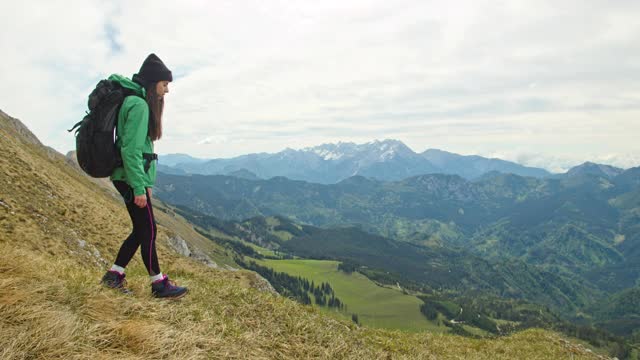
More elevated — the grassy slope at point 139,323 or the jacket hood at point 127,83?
the jacket hood at point 127,83

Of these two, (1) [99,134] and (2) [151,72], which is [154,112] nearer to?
(2) [151,72]

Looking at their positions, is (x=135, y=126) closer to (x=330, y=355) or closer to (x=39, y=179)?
(x=330, y=355)

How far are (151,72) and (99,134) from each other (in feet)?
6.76

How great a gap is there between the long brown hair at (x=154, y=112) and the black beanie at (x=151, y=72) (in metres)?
0.15

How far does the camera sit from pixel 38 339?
569 centimetres

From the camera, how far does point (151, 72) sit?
9.69m

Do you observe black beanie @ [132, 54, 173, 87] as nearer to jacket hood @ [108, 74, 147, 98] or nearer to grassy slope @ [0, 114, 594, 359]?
jacket hood @ [108, 74, 147, 98]

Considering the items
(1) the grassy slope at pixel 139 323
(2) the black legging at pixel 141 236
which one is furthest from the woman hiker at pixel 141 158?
(1) the grassy slope at pixel 139 323

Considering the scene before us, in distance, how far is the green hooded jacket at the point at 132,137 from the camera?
28.6 feet

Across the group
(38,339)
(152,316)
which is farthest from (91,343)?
(152,316)

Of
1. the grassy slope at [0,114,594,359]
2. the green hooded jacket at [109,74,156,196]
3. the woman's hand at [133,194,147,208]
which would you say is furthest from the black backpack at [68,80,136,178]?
the grassy slope at [0,114,594,359]

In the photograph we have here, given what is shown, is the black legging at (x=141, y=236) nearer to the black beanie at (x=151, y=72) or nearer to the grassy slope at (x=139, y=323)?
the grassy slope at (x=139, y=323)

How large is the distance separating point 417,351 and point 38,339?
43.1ft

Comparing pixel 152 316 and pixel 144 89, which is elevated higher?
pixel 144 89
